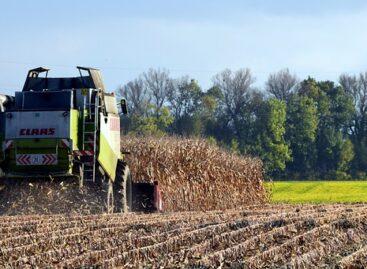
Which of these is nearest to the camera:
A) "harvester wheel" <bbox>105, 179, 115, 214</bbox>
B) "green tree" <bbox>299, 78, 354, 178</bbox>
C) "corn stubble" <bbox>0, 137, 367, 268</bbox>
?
"corn stubble" <bbox>0, 137, 367, 268</bbox>

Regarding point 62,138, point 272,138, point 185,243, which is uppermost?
point 272,138

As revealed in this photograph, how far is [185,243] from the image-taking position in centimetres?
1098

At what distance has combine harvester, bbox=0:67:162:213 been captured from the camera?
17.0 m

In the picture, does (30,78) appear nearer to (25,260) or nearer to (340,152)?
(25,260)

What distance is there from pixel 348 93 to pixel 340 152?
1204cm

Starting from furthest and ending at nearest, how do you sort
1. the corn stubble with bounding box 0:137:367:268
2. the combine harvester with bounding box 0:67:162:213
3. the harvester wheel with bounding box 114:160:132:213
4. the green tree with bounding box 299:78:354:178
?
the green tree with bounding box 299:78:354:178 < the harvester wheel with bounding box 114:160:132:213 < the combine harvester with bounding box 0:67:162:213 < the corn stubble with bounding box 0:137:367:268

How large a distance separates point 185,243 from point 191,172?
13.6 metres

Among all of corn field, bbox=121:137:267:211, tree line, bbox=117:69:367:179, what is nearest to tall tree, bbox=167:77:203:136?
tree line, bbox=117:69:367:179

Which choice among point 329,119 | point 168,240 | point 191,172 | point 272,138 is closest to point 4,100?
point 191,172

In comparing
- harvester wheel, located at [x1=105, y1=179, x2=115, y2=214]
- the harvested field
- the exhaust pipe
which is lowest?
the harvested field

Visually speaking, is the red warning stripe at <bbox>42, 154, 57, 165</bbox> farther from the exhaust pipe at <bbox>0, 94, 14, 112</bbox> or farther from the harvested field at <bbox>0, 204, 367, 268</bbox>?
the harvested field at <bbox>0, 204, 367, 268</bbox>

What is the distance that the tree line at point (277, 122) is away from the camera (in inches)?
2815

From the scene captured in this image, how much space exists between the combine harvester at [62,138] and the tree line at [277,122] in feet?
161

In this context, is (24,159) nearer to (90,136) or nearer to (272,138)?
(90,136)
